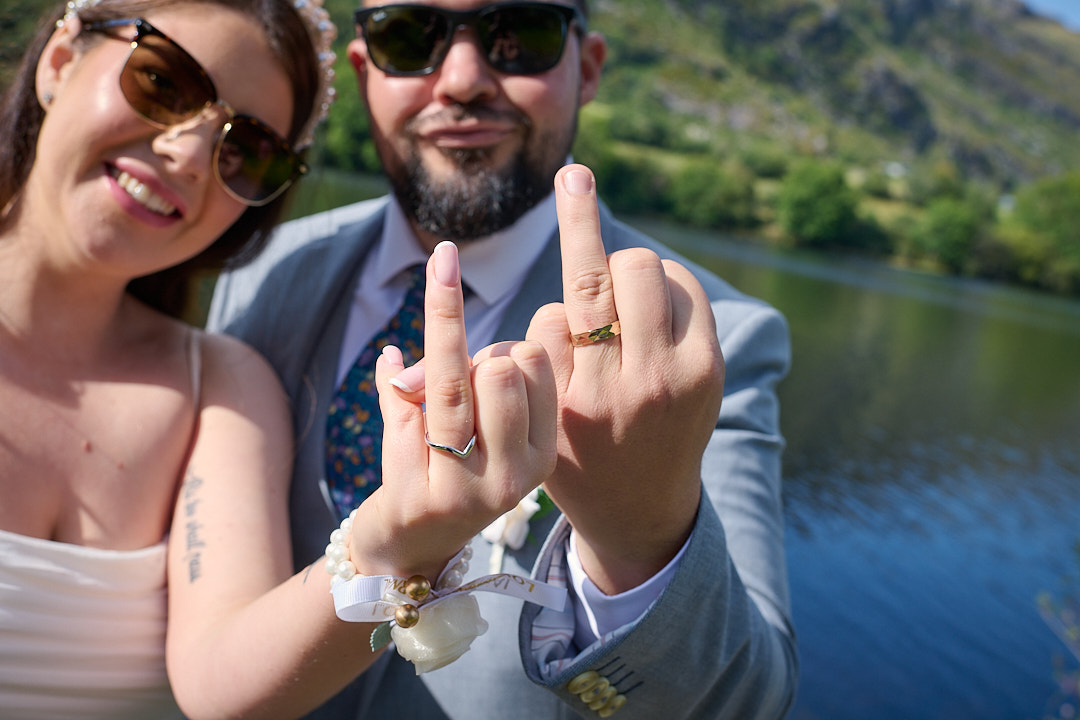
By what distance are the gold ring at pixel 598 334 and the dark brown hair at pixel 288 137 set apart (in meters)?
1.54

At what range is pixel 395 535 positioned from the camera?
1.23 m

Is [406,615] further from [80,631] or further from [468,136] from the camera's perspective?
[468,136]

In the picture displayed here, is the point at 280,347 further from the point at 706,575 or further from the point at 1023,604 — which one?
the point at 1023,604

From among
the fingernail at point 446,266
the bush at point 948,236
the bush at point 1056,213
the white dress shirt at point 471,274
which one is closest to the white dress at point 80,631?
the white dress shirt at point 471,274

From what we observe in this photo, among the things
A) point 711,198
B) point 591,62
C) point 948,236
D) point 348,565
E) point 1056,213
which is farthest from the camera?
point 1056,213

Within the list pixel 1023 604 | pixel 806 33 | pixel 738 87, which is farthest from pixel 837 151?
pixel 1023 604

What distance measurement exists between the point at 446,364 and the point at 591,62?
2313mm

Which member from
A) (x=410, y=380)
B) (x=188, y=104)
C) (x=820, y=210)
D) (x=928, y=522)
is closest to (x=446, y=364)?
(x=410, y=380)

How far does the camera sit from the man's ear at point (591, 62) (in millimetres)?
3025

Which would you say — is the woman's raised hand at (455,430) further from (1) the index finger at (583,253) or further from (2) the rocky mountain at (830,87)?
(2) the rocky mountain at (830,87)

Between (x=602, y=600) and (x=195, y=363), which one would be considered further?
(x=195, y=363)

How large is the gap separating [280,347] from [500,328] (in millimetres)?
742

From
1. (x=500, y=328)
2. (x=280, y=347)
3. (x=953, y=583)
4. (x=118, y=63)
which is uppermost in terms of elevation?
(x=118, y=63)

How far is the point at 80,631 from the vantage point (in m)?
1.96
